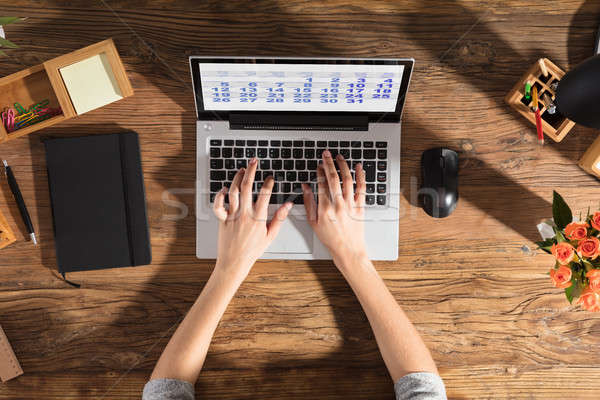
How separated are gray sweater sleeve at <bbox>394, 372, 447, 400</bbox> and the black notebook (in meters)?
0.64

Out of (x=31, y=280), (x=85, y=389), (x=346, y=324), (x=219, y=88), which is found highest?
(x=219, y=88)

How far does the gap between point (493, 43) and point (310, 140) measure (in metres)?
0.50

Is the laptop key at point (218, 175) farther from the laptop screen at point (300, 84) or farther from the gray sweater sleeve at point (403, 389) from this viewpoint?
the gray sweater sleeve at point (403, 389)

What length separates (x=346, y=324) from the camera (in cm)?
98

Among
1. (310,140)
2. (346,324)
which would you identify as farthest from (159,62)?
(346,324)

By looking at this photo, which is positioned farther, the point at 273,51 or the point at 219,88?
the point at 273,51

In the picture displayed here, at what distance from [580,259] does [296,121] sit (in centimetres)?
65

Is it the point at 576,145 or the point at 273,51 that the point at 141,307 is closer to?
the point at 273,51

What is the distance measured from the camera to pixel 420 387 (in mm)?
865

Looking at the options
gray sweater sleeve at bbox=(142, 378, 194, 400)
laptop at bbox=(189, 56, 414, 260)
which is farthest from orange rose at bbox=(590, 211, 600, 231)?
Result: gray sweater sleeve at bbox=(142, 378, 194, 400)

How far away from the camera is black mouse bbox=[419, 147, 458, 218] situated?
3.10 ft

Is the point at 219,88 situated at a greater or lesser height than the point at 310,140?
greater

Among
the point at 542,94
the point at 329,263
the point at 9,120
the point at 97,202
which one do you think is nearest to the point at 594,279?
the point at 542,94

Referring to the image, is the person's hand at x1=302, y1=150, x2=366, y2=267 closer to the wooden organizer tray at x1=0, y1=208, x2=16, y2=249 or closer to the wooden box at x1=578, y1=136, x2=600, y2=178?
the wooden box at x1=578, y1=136, x2=600, y2=178
